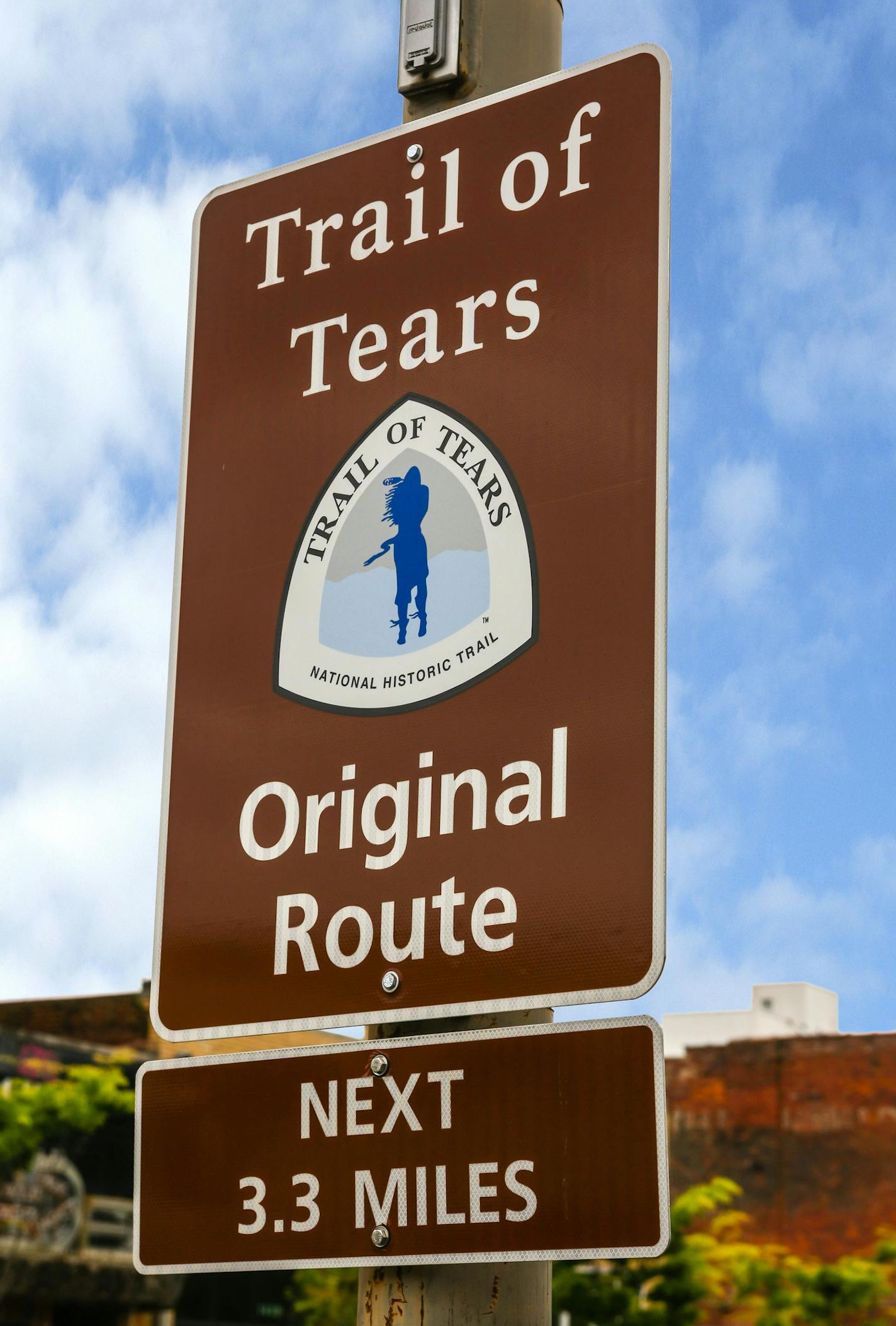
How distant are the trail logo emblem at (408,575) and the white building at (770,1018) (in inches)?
1245

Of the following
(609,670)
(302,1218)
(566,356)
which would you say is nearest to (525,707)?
(609,670)

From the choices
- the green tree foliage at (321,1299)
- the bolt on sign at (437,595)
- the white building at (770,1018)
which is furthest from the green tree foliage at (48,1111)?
the bolt on sign at (437,595)

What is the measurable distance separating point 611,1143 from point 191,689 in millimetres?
926

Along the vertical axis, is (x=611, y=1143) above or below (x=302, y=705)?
below

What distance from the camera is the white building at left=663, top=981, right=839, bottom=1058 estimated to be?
110 ft

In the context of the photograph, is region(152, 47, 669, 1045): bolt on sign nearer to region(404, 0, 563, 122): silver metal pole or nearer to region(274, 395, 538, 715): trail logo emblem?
A: region(274, 395, 538, 715): trail logo emblem

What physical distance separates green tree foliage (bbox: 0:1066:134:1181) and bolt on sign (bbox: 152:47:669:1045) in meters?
22.2

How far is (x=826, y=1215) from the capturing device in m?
26.5

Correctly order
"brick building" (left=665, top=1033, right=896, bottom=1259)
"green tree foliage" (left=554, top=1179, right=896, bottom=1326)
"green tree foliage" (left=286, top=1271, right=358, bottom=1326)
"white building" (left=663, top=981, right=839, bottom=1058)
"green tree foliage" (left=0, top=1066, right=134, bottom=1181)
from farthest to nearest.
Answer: "white building" (left=663, top=981, right=839, bottom=1058) < "green tree foliage" (left=286, top=1271, right=358, bottom=1326) < "brick building" (left=665, top=1033, right=896, bottom=1259) < "green tree foliage" (left=0, top=1066, right=134, bottom=1181) < "green tree foliage" (left=554, top=1179, right=896, bottom=1326)

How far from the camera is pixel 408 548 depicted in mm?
2379

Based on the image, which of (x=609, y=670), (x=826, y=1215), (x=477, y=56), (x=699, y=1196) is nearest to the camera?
(x=609, y=670)

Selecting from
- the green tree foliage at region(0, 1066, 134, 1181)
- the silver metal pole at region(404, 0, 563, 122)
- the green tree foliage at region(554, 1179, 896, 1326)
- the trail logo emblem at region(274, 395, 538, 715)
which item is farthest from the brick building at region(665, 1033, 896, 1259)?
the trail logo emblem at region(274, 395, 538, 715)

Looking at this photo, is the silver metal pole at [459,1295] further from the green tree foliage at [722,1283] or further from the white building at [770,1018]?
the white building at [770,1018]

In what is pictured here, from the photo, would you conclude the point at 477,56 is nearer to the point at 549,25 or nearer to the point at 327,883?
the point at 549,25
